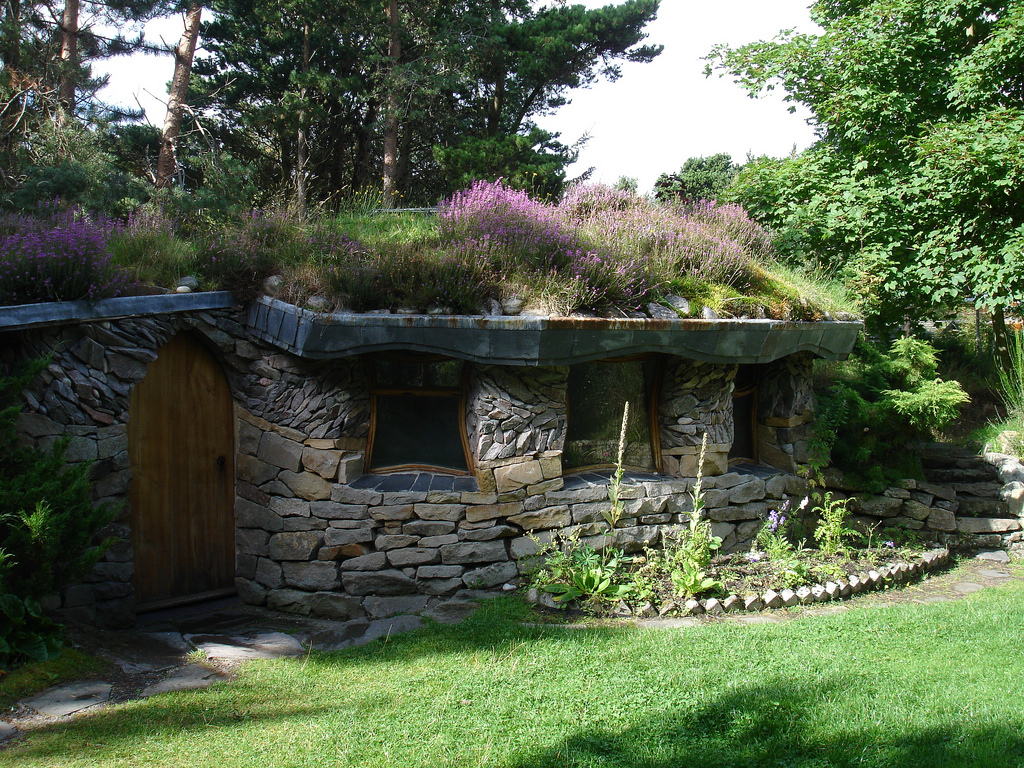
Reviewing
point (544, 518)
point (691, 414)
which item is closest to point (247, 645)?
point (544, 518)

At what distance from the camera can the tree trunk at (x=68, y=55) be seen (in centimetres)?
997

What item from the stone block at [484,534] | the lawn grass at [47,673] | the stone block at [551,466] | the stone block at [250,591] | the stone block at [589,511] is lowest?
the stone block at [250,591]

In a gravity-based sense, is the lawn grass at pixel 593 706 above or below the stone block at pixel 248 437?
below

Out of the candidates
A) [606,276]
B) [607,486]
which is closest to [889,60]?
[606,276]

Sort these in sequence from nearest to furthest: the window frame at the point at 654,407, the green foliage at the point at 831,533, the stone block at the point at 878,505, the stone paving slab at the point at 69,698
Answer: the stone paving slab at the point at 69,698 → the window frame at the point at 654,407 → the green foliage at the point at 831,533 → the stone block at the point at 878,505

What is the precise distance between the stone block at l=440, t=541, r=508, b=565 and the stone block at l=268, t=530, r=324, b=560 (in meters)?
Result: 1.11

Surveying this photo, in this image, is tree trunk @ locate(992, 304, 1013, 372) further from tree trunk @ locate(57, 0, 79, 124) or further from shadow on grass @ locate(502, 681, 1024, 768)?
tree trunk @ locate(57, 0, 79, 124)

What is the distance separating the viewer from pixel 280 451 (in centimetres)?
596

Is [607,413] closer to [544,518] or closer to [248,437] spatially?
[544,518]

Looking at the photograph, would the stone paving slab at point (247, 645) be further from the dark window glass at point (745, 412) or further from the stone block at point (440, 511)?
the dark window glass at point (745, 412)

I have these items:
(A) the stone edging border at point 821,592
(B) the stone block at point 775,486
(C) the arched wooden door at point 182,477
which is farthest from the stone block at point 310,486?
(B) the stone block at point 775,486

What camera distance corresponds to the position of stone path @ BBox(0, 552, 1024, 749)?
11.9 ft

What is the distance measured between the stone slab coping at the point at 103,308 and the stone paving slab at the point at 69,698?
2.33 metres

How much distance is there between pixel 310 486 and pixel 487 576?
67.6 inches
